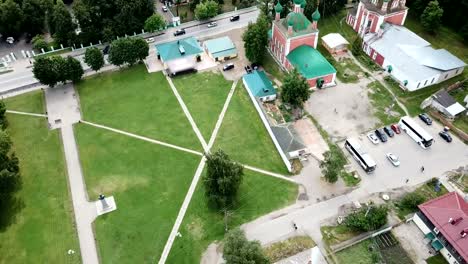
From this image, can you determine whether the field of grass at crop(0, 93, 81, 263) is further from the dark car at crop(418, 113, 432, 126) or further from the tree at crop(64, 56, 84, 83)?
the dark car at crop(418, 113, 432, 126)

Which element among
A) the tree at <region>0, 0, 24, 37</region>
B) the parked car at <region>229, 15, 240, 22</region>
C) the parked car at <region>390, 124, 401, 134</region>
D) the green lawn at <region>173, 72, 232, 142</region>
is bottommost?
the parked car at <region>390, 124, 401, 134</region>

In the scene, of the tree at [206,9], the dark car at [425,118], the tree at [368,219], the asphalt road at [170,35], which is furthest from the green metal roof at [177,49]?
the tree at [368,219]

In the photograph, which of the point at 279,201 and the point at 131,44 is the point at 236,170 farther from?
the point at 131,44

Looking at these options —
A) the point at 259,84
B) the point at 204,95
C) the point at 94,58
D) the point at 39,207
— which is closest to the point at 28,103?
the point at 94,58

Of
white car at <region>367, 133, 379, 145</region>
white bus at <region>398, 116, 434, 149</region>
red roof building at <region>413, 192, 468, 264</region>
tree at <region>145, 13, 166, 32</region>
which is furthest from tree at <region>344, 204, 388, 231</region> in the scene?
tree at <region>145, 13, 166, 32</region>

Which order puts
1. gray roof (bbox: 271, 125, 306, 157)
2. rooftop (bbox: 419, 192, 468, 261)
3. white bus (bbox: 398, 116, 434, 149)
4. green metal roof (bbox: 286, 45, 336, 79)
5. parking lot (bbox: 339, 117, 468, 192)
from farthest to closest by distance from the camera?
green metal roof (bbox: 286, 45, 336, 79)
white bus (bbox: 398, 116, 434, 149)
gray roof (bbox: 271, 125, 306, 157)
parking lot (bbox: 339, 117, 468, 192)
rooftop (bbox: 419, 192, 468, 261)

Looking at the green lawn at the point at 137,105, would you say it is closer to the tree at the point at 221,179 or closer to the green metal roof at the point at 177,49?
the green metal roof at the point at 177,49

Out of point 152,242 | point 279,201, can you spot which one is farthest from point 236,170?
point 152,242
